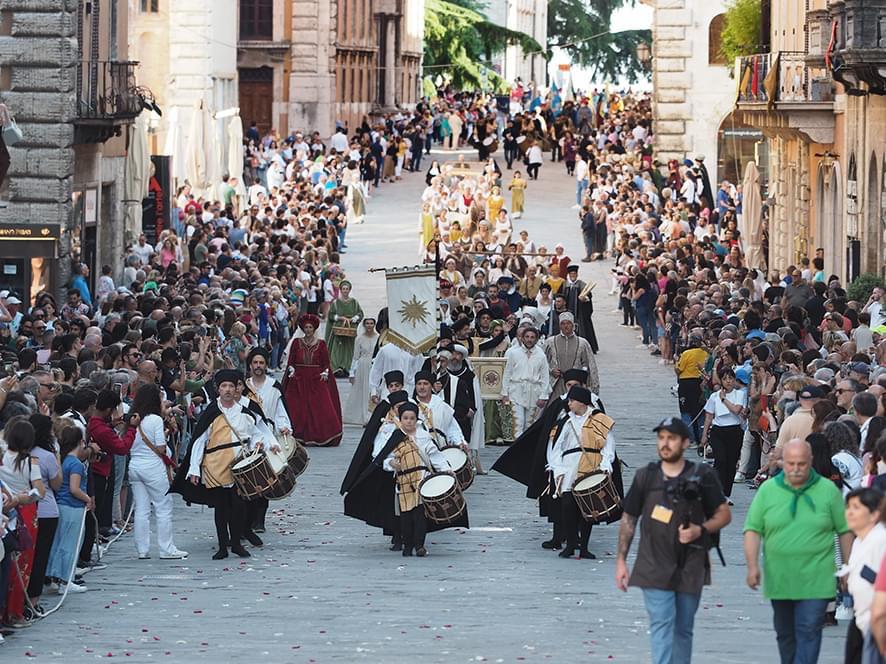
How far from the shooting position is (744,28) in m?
47.0

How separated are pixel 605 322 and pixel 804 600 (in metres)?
28.2

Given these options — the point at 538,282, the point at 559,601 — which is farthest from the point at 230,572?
the point at 538,282

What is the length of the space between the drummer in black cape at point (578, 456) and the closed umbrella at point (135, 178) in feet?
66.5

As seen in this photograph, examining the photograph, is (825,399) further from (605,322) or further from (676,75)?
(676,75)

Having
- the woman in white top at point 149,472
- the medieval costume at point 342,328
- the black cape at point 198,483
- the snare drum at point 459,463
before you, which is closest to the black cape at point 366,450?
the snare drum at point 459,463

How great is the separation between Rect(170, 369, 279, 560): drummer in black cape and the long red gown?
7.41 metres

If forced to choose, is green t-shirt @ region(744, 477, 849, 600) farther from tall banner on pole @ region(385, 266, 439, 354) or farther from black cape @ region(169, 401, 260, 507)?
tall banner on pole @ region(385, 266, 439, 354)

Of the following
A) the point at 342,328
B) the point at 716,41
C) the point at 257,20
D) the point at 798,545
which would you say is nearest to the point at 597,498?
the point at 798,545

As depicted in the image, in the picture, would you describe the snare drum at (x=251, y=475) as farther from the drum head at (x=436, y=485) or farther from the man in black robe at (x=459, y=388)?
the man in black robe at (x=459, y=388)

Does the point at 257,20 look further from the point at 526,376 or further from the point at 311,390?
the point at 526,376

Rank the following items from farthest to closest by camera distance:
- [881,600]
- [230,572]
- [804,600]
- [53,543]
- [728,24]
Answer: [728,24] → [230,572] → [53,543] → [804,600] → [881,600]

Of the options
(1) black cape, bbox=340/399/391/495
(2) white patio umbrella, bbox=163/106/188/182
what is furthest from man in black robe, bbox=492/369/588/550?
(2) white patio umbrella, bbox=163/106/188/182

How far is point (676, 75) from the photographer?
55.4 metres

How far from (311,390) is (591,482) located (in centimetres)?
796
